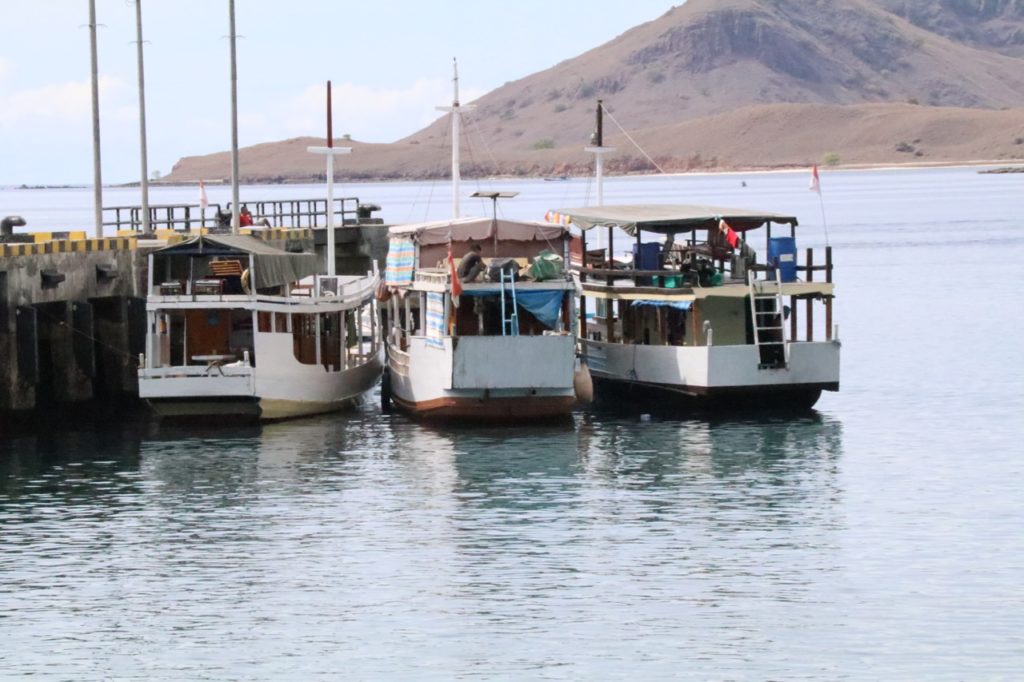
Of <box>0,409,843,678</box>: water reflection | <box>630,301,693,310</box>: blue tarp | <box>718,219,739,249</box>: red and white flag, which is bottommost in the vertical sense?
<box>0,409,843,678</box>: water reflection

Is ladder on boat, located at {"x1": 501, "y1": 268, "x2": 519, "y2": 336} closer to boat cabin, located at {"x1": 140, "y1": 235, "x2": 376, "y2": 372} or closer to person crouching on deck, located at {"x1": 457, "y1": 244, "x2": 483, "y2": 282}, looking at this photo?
person crouching on deck, located at {"x1": 457, "y1": 244, "x2": 483, "y2": 282}

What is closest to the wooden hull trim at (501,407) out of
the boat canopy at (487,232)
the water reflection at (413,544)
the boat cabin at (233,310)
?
the water reflection at (413,544)

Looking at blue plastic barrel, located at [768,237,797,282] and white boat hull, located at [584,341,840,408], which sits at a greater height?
blue plastic barrel, located at [768,237,797,282]

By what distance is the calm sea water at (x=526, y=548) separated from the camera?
22.5 metres

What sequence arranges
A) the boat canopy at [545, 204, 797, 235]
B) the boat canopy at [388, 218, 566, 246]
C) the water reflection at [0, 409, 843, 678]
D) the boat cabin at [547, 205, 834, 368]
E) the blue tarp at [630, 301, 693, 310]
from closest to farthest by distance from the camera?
the water reflection at [0, 409, 843, 678] → the boat cabin at [547, 205, 834, 368] → the blue tarp at [630, 301, 693, 310] → the boat canopy at [388, 218, 566, 246] → the boat canopy at [545, 204, 797, 235]

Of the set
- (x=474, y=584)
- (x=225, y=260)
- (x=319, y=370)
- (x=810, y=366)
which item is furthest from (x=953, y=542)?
(x=225, y=260)

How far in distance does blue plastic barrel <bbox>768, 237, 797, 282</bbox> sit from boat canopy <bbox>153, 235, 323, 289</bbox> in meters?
11.1

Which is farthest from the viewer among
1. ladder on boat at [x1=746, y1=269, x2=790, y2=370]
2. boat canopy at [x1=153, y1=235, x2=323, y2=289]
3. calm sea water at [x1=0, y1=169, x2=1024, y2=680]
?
ladder on boat at [x1=746, y1=269, x2=790, y2=370]

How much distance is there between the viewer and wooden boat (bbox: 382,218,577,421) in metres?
39.4

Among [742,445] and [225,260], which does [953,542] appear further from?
[225,260]

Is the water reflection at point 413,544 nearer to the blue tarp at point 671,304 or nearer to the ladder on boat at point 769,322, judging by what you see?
the ladder on boat at point 769,322

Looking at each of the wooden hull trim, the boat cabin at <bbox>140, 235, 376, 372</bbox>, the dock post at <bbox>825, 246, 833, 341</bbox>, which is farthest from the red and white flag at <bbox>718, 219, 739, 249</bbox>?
the boat cabin at <bbox>140, 235, 376, 372</bbox>

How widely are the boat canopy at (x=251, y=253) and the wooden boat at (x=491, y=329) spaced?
2872 mm

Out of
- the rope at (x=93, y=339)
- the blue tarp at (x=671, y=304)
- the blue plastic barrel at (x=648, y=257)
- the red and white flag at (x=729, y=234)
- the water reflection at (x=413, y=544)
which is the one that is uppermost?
the red and white flag at (x=729, y=234)
